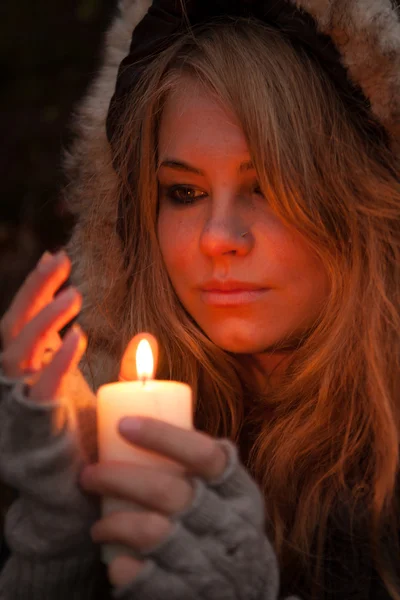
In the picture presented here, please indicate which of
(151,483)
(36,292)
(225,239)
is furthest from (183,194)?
(151,483)

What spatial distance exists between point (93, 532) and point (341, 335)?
0.87 m

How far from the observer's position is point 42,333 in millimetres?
1393

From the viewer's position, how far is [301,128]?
1.93m

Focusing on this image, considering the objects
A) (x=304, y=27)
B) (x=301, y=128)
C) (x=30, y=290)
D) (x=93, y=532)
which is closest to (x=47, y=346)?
(x=30, y=290)

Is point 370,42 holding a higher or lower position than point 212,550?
higher

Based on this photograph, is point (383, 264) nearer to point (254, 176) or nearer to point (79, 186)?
point (254, 176)

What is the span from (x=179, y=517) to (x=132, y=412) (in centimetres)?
18

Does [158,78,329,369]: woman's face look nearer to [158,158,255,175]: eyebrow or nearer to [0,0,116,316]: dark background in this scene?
[158,158,255,175]: eyebrow

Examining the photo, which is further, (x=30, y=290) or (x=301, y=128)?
(x=301, y=128)

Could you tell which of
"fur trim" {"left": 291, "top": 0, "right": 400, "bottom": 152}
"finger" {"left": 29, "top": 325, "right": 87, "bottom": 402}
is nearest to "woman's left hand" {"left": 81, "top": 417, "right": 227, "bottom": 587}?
"finger" {"left": 29, "top": 325, "right": 87, "bottom": 402}

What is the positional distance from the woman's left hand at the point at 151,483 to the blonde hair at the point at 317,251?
0.56 metres

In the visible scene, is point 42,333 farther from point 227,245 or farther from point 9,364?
point 227,245

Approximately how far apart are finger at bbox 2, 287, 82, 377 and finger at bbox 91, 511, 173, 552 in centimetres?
30

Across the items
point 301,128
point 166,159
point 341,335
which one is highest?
point 301,128
